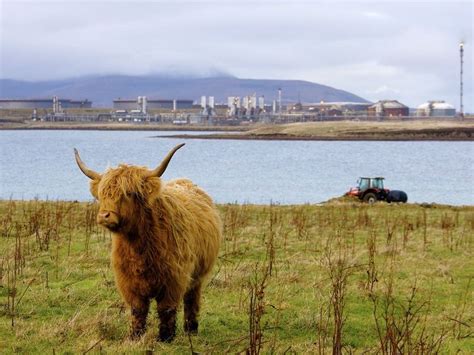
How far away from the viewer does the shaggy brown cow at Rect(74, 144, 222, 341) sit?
6.95m

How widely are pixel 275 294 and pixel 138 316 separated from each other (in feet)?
9.33

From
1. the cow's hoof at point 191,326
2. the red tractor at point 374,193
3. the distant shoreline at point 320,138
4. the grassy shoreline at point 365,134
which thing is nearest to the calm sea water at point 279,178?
the red tractor at point 374,193

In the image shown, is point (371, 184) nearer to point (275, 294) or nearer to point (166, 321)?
point (275, 294)

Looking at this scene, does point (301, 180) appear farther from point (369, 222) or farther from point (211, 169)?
point (369, 222)

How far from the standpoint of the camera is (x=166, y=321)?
7410 millimetres

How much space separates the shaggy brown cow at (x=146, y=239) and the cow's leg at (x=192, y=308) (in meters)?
0.52

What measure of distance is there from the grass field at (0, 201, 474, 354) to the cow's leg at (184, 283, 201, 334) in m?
0.14

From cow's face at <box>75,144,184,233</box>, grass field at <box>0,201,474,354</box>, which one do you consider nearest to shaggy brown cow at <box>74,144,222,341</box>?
cow's face at <box>75,144,184,233</box>

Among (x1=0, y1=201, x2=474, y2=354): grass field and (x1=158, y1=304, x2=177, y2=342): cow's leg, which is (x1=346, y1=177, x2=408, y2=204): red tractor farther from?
(x1=158, y1=304, x2=177, y2=342): cow's leg

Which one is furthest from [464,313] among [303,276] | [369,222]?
[369,222]

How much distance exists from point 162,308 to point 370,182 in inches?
970

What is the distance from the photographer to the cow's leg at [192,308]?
26.5 ft

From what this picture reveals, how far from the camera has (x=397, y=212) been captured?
21.2m

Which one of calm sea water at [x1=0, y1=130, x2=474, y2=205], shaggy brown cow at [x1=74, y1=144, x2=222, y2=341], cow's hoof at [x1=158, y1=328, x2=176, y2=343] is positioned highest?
shaggy brown cow at [x1=74, y1=144, x2=222, y2=341]
